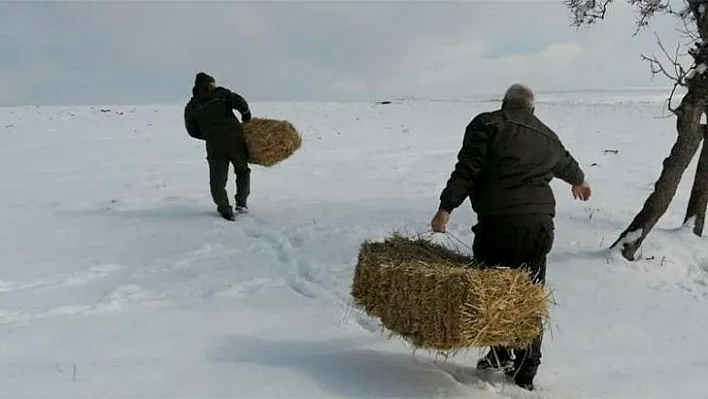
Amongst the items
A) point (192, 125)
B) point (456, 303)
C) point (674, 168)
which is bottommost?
point (456, 303)

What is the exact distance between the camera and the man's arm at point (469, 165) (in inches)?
188

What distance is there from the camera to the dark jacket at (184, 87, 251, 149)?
1020 cm

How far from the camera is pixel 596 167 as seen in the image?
1555 cm

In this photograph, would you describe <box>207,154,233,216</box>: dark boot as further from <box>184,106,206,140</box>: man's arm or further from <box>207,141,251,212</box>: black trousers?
<box>184,106,206,140</box>: man's arm

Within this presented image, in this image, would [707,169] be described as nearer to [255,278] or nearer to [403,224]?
[403,224]

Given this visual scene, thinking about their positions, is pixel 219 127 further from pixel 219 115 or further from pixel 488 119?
pixel 488 119

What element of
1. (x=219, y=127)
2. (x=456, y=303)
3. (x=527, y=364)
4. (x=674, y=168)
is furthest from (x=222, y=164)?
(x=456, y=303)

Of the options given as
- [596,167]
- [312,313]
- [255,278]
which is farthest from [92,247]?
[596,167]

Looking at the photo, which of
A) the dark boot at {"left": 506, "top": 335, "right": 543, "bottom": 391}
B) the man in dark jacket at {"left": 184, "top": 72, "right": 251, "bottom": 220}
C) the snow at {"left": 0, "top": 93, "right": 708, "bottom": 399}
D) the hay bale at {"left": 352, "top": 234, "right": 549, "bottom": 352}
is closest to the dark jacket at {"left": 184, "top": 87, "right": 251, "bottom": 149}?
the man in dark jacket at {"left": 184, "top": 72, "right": 251, "bottom": 220}

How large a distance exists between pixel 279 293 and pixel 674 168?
4466 millimetres

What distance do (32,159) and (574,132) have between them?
51.8 ft

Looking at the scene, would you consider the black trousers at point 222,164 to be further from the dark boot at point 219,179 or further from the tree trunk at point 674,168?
the tree trunk at point 674,168

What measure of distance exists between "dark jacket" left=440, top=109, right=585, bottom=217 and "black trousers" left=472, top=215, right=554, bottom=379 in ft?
0.22

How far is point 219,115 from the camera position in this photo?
1019 centimetres
